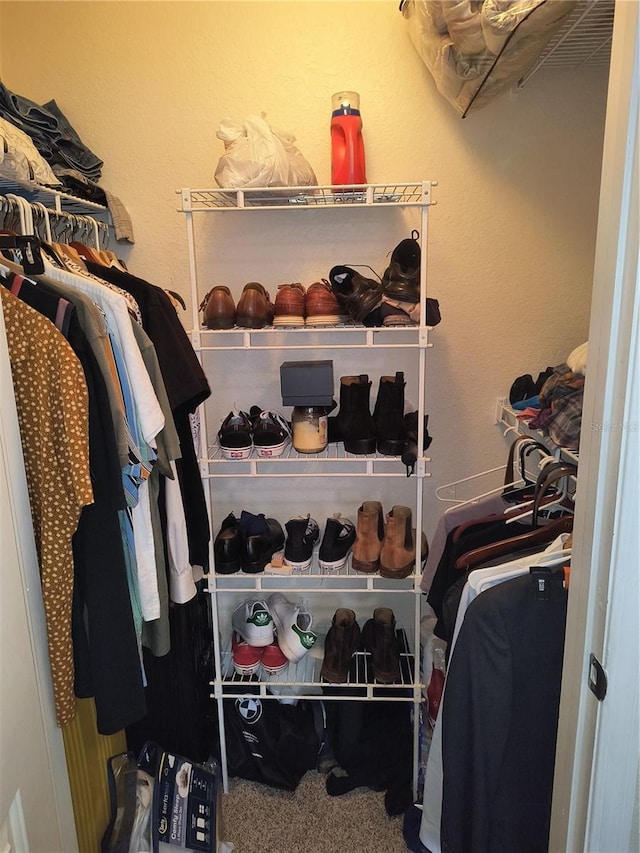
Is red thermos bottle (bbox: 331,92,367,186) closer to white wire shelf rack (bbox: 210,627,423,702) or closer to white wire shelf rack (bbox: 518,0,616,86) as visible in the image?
white wire shelf rack (bbox: 518,0,616,86)

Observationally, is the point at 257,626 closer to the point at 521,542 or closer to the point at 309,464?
the point at 309,464

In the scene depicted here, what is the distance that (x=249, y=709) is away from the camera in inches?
72.1

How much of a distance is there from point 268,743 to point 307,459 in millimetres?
962

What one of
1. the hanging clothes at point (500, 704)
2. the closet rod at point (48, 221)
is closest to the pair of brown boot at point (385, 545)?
the hanging clothes at point (500, 704)

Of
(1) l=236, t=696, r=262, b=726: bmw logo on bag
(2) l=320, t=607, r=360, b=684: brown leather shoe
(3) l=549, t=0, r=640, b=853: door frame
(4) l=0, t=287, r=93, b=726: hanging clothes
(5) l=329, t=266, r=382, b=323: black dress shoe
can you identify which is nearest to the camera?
(3) l=549, t=0, r=640, b=853: door frame

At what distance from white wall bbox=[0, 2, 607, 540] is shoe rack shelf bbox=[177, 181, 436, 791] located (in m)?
0.06

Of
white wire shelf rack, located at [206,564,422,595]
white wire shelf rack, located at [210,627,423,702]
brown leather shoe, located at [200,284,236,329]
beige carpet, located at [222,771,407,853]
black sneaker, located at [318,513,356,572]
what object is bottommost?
beige carpet, located at [222,771,407,853]

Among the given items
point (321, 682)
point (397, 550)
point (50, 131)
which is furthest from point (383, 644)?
point (50, 131)

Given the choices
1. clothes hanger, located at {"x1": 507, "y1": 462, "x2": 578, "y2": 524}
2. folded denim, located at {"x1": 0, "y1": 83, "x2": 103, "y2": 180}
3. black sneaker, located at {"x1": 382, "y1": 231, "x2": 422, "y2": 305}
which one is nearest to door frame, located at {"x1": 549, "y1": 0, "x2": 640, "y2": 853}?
clothes hanger, located at {"x1": 507, "y1": 462, "x2": 578, "y2": 524}

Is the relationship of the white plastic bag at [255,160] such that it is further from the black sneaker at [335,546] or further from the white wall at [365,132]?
the black sneaker at [335,546]

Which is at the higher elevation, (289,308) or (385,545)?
(289,308)

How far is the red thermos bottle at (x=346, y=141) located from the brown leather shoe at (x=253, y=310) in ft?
1.29

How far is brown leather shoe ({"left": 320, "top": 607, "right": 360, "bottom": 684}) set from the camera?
172cm

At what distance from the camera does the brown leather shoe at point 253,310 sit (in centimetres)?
156
